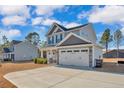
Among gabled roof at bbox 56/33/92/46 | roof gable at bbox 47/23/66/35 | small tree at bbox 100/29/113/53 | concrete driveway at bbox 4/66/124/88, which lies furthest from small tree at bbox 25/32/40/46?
concrete driveway at bbox 4/66/124/88

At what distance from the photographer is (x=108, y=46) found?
161ft

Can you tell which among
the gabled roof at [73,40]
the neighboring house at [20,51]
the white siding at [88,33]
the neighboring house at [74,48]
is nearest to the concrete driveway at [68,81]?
the neighboring house at [74,48]

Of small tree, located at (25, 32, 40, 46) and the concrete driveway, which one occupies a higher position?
small tree, located at (25, 32, 40, 46)

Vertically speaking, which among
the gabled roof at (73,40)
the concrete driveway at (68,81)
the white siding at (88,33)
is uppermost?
the white siding at (88,33)

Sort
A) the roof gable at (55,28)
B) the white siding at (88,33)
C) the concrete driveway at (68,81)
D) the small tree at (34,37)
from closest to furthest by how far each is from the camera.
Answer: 1. the concrete driveway at (68,81)
2. the white siding at (88,33)
3. the roof gable at (55,28)
4. the small tree at (34,37)

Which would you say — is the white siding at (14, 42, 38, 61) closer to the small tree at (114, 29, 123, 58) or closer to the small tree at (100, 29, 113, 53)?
the small tree at (100, 29, 113, 53)

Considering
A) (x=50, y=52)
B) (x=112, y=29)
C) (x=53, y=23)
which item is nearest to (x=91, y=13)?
(x=53, y=23)

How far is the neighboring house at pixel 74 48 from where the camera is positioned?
18.4m

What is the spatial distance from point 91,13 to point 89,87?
21849 mm

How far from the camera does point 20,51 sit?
3972 centimetres

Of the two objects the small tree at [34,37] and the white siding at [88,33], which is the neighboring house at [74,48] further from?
the small tree at [34,37]

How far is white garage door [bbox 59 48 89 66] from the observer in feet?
61.1

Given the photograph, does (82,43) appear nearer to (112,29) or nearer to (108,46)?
(112,29)

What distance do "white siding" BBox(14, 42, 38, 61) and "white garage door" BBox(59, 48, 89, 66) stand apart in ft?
67.3
